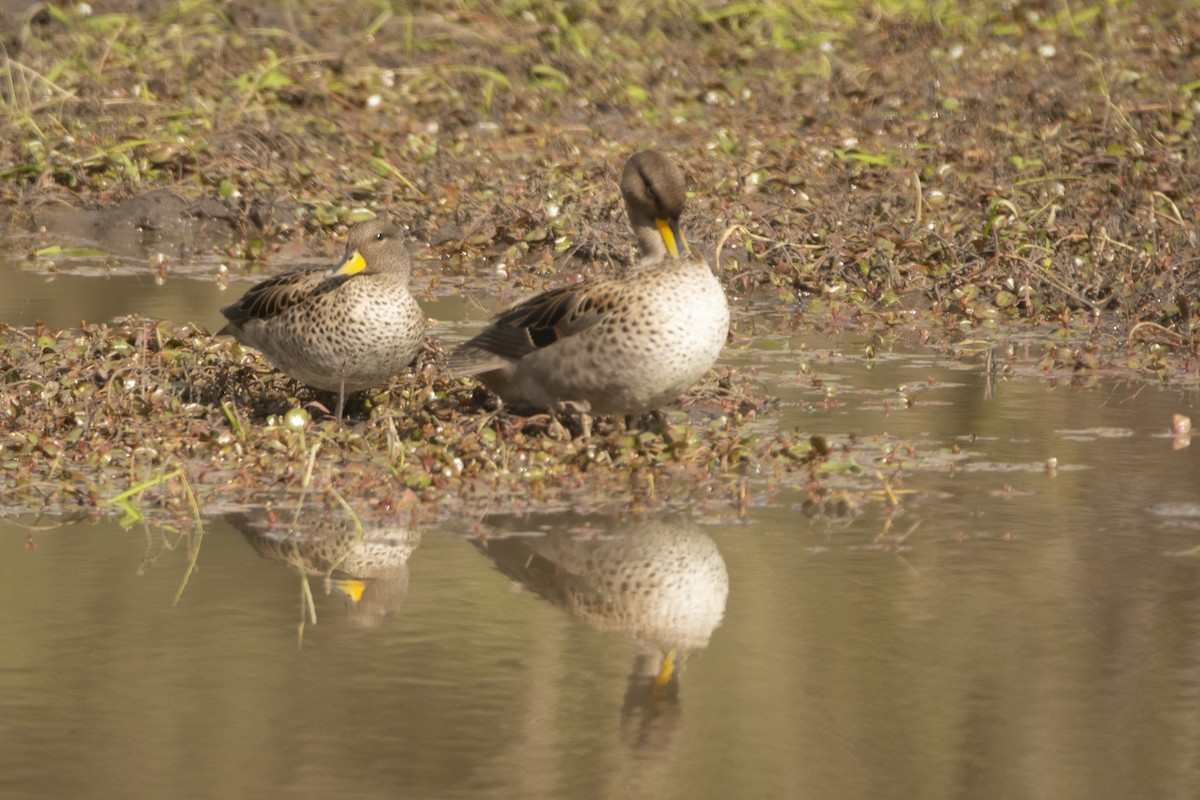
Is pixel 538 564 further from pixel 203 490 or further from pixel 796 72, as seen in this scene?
pixel 796 72

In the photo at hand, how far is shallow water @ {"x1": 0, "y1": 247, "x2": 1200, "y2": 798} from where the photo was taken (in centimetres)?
452

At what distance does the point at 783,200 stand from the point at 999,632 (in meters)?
7.72

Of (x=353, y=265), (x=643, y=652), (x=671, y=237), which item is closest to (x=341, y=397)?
(x=353, y=265)

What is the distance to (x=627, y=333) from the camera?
7207mm

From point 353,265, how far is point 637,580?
93.3 inches

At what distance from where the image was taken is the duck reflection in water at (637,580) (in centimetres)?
509

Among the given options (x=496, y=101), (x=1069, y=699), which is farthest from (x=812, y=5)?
(x=1069, y=699)

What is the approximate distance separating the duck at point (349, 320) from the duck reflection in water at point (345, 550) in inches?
41.7

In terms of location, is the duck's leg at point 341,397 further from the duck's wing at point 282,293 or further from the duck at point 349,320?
the duck's wing at point 282,293

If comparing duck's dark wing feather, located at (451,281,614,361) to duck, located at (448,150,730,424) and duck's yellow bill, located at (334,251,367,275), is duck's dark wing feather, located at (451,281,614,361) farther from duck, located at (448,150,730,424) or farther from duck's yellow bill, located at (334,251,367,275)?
duck's yellow bill, located at (334,251,367,275)

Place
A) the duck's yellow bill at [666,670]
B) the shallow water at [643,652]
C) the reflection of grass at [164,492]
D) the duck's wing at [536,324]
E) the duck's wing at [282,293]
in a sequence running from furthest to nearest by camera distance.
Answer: the duck's wing at [282,293] → the duck's wing at [536,324] → the reflection of grass at [164,492] → the duck's yellow bill at [666,670] → the shallow water at [643,652]

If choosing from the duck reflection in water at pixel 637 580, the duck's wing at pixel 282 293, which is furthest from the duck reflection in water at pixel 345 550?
the duck's wing at pixel 282 293

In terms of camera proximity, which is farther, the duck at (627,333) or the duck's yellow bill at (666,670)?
the duck at (627,333)

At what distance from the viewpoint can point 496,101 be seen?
1634 cm
